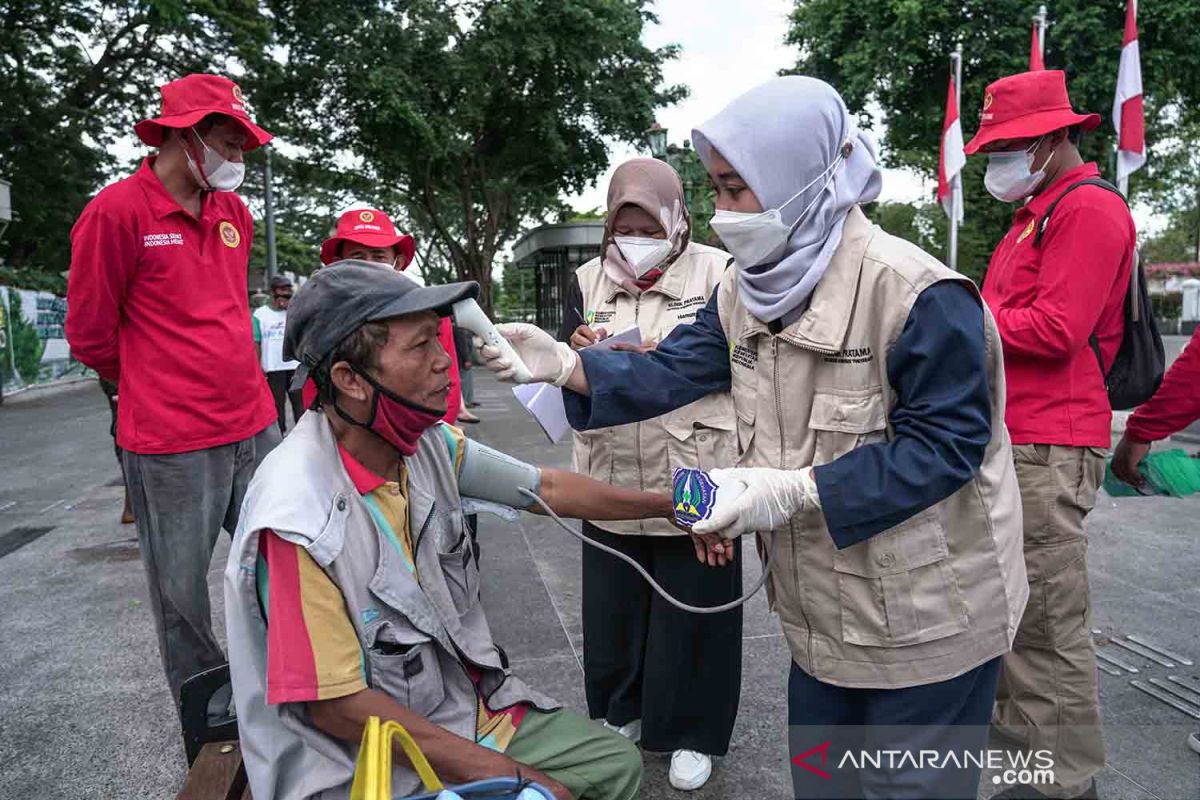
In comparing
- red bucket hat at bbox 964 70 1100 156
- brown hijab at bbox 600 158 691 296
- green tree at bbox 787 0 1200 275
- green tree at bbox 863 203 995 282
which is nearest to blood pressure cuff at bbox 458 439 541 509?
brown hijab at bbox 600 158 691 296

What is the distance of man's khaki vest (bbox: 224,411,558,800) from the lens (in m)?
1.63

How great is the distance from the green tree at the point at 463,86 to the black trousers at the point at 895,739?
55.6 ft

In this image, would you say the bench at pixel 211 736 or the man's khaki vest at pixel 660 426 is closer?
the bench at pixel 211 736

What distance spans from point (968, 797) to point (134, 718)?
293 centimetres

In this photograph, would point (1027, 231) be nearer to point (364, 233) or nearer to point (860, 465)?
point (860, 465)

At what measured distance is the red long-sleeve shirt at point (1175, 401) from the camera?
2721 millimetres

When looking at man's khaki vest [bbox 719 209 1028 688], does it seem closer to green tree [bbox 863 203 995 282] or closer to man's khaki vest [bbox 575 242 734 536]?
man's khaki vest [bbox 575 242 734 536]

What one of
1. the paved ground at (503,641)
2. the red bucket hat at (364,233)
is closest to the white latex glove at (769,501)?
the paved ground at (503,641)

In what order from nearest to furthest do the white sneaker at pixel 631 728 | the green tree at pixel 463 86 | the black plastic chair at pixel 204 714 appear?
the black plastic chair at pixel 204 714 → the white sneaker at pixel 631 728 → the green tree at pixel 463 86

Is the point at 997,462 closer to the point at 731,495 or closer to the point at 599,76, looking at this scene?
the point at 731,495

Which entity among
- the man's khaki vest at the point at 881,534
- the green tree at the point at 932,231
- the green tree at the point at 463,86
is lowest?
the man's khaki vest at the point at 881,534

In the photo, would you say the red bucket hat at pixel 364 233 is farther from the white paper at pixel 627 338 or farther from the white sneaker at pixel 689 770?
the white sneaker at pixel 689 770

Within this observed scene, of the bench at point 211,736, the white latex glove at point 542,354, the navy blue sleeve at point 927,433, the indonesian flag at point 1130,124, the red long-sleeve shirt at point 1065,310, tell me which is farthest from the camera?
the indonesian flag at point 1130,124

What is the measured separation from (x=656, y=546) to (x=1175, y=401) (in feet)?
5.58
